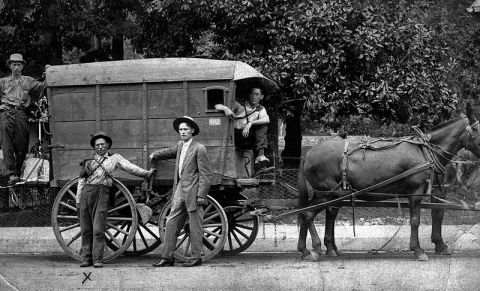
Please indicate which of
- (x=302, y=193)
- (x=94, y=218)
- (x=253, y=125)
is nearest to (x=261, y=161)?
(x=253, y=125)

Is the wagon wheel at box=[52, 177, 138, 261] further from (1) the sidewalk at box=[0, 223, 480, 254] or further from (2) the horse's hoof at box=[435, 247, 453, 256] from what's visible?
(2) the horse's hoof at box=[435, 247, 453, 256]

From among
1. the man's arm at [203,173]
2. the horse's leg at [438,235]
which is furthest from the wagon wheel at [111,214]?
the horse's leg at [438,235]

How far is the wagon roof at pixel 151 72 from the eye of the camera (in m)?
11.3

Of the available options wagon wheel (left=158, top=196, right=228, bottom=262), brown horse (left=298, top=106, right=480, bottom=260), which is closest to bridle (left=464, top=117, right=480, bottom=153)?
brown horse (left=298, top=106, right=480, bottom=260)

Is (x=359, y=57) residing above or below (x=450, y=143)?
above

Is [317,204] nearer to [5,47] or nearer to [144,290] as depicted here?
[144,290]

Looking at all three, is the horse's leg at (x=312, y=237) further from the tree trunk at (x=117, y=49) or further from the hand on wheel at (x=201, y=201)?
the tree trunk at (x=117, y=49)

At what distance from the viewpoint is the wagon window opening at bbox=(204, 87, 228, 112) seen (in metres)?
11.3

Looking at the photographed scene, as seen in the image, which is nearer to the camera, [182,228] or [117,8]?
[182,228]

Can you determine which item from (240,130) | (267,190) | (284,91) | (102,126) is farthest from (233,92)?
(284,91)

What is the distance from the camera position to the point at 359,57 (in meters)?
15.4

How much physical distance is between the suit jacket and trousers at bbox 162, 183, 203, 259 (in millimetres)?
103

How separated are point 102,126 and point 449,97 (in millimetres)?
7684

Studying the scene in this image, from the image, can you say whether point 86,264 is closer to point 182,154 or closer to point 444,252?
point 182,154
